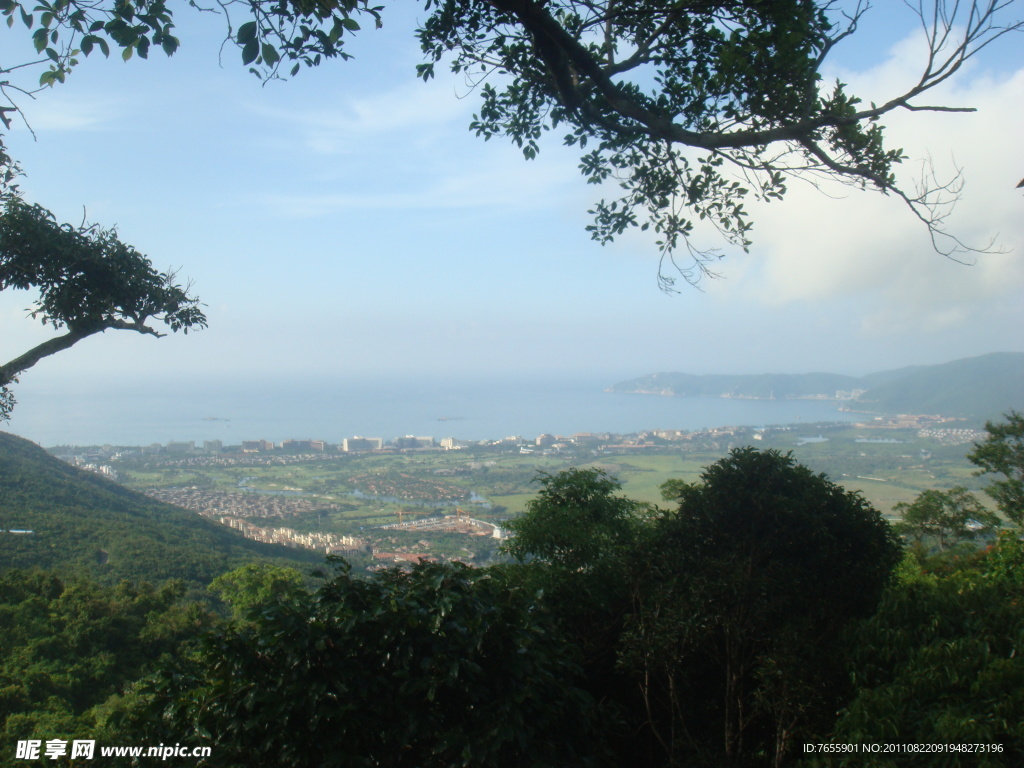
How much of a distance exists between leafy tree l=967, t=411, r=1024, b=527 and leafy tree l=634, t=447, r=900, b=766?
704cm

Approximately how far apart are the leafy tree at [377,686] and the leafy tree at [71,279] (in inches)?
121

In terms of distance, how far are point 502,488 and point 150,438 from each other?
59.1 feet

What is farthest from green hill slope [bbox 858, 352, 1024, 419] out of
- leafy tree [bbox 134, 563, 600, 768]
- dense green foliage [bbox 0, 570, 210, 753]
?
dense green foliage [bbox 0, 570, 210, 753]

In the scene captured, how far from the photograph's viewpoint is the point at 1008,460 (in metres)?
9.82

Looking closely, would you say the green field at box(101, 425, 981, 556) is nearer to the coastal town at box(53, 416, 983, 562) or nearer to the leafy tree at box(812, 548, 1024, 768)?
the coastal town at box(53, 416, 983, 562)

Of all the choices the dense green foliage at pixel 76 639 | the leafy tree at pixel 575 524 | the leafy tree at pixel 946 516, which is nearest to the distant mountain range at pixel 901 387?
the leafy tree at pixel 946 516

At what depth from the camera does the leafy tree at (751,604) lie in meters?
3.73

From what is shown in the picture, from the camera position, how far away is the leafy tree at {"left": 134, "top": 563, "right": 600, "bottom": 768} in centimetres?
249

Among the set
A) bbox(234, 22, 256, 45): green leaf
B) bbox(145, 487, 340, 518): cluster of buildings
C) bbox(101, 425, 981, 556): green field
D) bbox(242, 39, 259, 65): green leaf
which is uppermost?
bbox(234, 22, 256, 45): green leaf

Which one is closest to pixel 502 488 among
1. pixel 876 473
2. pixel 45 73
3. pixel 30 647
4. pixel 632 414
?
pixel 876 473

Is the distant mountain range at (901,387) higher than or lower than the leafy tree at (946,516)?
higher

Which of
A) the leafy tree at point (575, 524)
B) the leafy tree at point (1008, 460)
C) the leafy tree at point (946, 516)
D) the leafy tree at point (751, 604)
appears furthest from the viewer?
the leafy tree at point (946, 516)

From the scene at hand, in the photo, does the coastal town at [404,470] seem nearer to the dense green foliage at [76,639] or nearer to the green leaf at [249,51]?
the dense green foliage at [76,639]

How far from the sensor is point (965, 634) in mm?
3328
